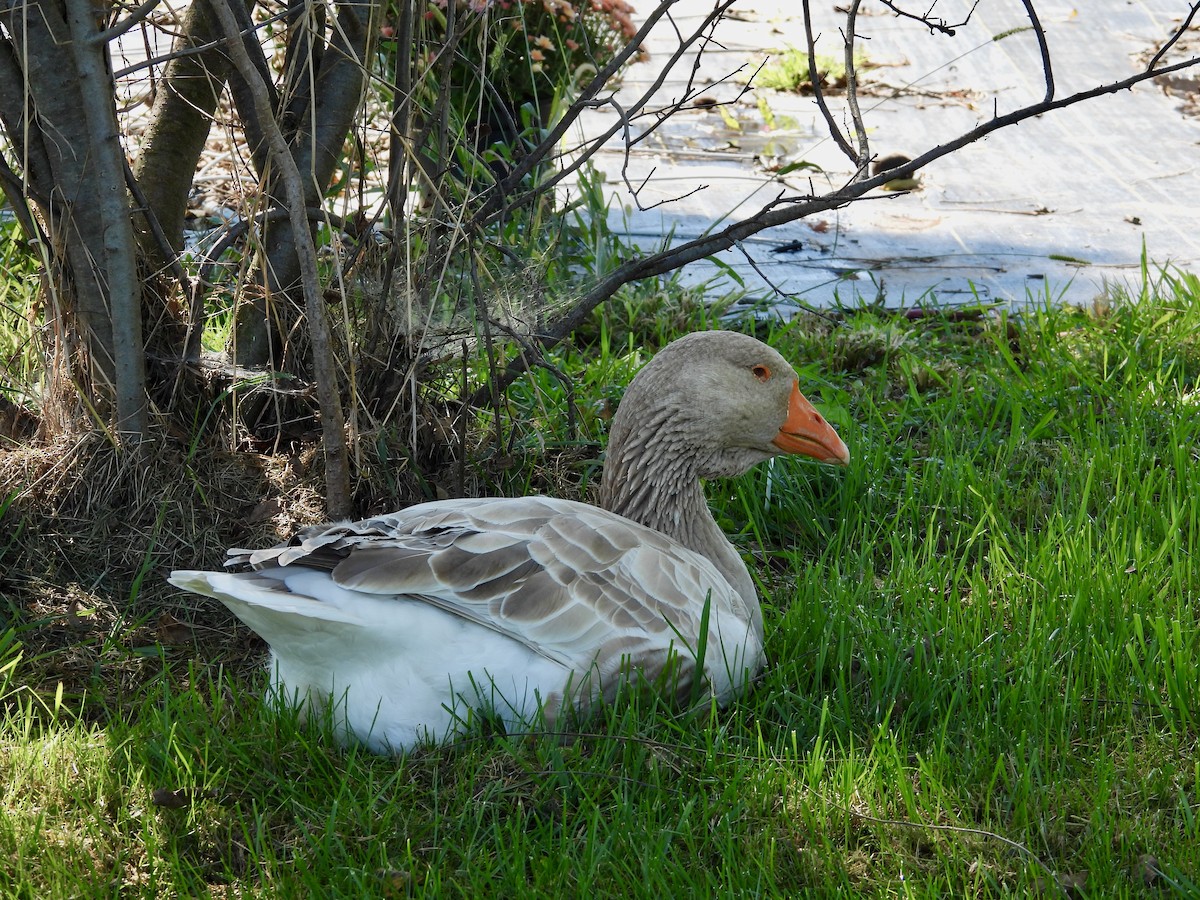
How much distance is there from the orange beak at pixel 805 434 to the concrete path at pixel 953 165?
3.62 ft

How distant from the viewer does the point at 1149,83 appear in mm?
8266

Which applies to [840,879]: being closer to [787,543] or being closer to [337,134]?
[787,543]

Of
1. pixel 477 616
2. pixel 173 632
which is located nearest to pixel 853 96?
pixel 477 616

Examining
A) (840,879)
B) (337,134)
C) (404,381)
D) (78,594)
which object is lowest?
(840,879)

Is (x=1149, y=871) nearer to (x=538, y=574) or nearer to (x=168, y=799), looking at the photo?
(x=538, y=574)

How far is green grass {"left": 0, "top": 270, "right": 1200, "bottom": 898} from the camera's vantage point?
7.66 feet

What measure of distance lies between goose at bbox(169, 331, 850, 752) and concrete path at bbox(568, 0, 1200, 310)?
1.80 m

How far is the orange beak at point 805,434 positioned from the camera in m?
3.36

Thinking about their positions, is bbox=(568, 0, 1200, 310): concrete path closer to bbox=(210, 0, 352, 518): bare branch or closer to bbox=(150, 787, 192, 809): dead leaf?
bbox=(210, 0, 352, 518): bare branch

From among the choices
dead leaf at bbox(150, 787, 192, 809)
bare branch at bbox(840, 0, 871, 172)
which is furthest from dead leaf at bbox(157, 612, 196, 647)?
bare branch at bbox(840, 0, 871, 172)

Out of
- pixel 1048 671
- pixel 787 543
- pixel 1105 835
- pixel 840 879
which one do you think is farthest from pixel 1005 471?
pixel 840 879

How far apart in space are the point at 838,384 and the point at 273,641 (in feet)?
8.36

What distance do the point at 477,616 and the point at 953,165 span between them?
5.38 metres

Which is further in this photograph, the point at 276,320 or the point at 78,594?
the point at 276,320
